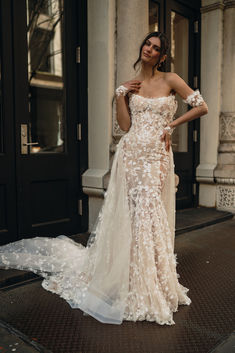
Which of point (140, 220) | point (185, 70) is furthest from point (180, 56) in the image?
point (140, 220)

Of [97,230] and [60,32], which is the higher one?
[60,32]

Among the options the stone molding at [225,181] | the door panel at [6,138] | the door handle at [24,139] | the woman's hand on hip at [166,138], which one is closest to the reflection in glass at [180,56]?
the stone molding at [225,181]

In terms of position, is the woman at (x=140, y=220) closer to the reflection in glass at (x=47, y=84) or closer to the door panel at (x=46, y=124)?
the door panel at (x=46, y=124)

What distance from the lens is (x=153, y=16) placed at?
208 inches

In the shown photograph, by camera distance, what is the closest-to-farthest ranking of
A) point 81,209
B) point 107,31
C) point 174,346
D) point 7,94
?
point 174,346
point 7,94
point 107,31
point 81,209

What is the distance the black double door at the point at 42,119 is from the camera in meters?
3.79

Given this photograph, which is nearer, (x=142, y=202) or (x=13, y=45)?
(x=142, y=202)

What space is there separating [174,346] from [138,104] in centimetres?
186

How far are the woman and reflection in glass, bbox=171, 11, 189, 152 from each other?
3351 mm

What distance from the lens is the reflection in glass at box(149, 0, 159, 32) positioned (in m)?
5.23

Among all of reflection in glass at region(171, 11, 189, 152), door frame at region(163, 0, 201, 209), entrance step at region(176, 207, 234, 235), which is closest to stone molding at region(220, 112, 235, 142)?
door frame at region(163, 0, 201, 209)

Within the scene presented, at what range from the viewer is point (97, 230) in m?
2.97

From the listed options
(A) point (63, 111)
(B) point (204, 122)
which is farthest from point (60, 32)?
(B) point (204, 122)

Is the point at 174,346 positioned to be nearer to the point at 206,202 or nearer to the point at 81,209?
the point at 81,209
